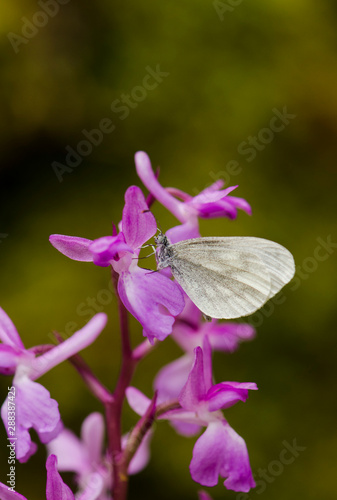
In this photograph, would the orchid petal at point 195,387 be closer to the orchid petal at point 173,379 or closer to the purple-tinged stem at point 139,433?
the purple-tinged stem at point 139,433

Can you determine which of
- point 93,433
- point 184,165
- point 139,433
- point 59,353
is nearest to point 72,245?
point 59,353

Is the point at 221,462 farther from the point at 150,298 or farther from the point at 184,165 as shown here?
the point at 184,165

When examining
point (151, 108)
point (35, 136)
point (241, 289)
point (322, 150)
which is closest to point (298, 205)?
point (322, 150)

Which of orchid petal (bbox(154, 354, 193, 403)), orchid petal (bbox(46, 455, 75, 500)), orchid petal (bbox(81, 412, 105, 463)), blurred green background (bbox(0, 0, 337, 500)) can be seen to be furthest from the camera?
blurred green background (bbox(0, 0, 337, 500))

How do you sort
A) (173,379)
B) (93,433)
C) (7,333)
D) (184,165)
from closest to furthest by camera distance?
(7,333), (93,433), (173,379), (184,165)

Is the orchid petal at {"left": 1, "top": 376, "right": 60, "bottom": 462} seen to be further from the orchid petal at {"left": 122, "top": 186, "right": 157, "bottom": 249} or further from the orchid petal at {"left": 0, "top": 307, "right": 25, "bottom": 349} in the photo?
the orchid petal at {"left": 122, "top": 186, "right": 157, "bottom": 249}

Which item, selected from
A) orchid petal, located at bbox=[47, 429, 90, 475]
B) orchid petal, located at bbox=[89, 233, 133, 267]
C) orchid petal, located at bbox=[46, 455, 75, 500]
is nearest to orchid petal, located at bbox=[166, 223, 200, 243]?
orchid petal, located at bbox=[89, 233, 133, 267]
